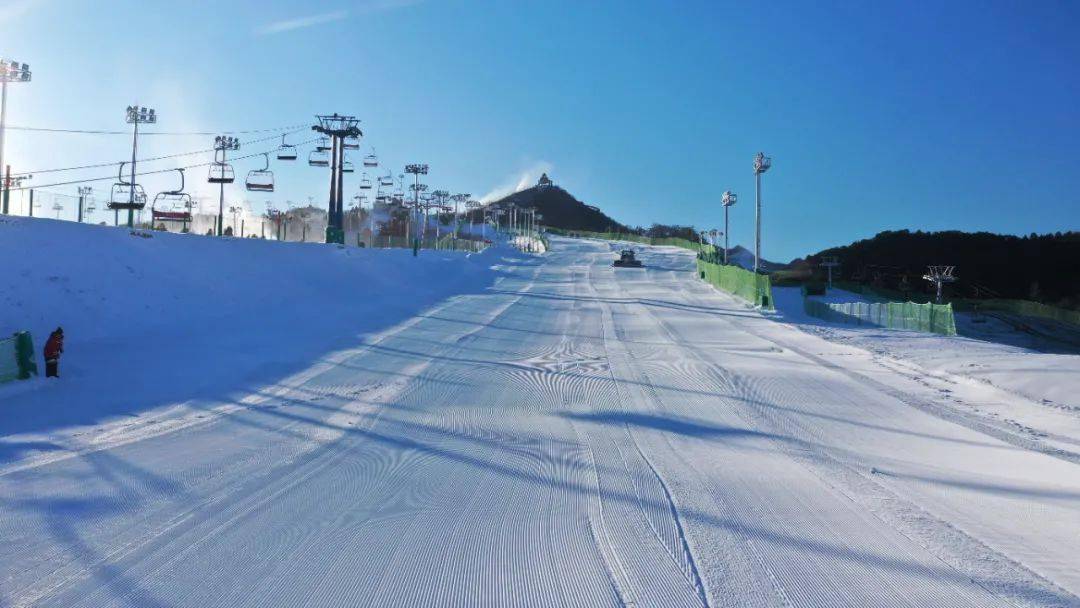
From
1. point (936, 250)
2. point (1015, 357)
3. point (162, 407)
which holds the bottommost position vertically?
point (162, 407)

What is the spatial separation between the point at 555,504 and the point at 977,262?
342ft

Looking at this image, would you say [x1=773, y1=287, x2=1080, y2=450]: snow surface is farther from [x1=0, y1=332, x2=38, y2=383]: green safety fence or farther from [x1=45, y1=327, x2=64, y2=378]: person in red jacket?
[x1=0, y1=332, x2=38, y2=383]: green safety fence

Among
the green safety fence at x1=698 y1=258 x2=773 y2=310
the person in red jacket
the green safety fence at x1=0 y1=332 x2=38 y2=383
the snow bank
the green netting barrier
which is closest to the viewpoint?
the snow bank

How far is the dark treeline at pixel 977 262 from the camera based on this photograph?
296 ft

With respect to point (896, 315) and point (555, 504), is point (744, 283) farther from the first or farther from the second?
point (555, 504)

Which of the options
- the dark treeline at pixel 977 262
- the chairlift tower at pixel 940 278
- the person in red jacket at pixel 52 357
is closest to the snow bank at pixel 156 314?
the person in red jacket at pixel 52 357

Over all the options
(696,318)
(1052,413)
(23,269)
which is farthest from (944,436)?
(23,269)

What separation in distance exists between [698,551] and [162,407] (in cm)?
1006

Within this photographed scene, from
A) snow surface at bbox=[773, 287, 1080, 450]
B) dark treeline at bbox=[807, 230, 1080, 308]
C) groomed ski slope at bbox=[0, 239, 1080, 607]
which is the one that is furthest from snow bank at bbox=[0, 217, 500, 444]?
dark treeline at bbox=[807, 230, 1080, 308]

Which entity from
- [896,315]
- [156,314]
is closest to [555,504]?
[156,314]

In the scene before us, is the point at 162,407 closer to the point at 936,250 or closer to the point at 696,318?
the point at 696,318

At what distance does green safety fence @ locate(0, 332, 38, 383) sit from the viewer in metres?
14.8

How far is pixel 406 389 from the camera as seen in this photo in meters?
A: 14.4

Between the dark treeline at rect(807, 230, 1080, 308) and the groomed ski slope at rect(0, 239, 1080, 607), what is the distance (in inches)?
3242
